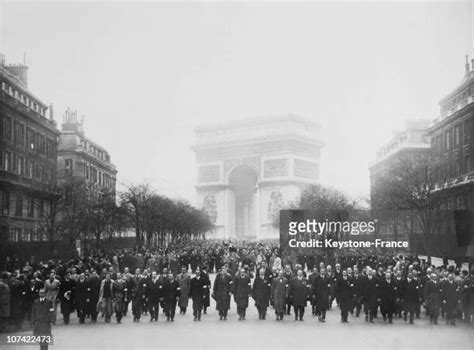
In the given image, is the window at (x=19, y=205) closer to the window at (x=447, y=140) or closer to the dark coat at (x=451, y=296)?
the dark coat at (x=451, y=296)

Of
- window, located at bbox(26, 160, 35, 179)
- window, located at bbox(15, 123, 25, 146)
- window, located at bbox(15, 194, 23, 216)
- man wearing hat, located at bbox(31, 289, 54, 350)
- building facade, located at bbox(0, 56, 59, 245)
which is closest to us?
man wearing hat, located at bbox(31, 289, 54, 350)

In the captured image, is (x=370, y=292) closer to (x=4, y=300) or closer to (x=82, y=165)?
(x=4, y=300)

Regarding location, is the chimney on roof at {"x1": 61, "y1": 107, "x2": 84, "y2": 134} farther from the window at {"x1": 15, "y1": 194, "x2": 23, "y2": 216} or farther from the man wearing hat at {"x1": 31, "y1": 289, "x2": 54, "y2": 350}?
the man wearing hat at {"x1": 31, "y1": 289, "x2": 54, "y2": 350}

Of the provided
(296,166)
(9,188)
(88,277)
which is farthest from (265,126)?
(88,277)

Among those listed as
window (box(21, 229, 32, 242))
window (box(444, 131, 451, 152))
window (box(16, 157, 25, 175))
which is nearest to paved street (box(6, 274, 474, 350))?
window (box(16, 157, 25, 175))

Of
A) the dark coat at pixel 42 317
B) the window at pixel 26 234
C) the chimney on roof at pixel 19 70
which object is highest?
the chimney on roof at pixel 19 70

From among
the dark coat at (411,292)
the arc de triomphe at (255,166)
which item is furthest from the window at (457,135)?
the arc de triomphe at (255,166)
